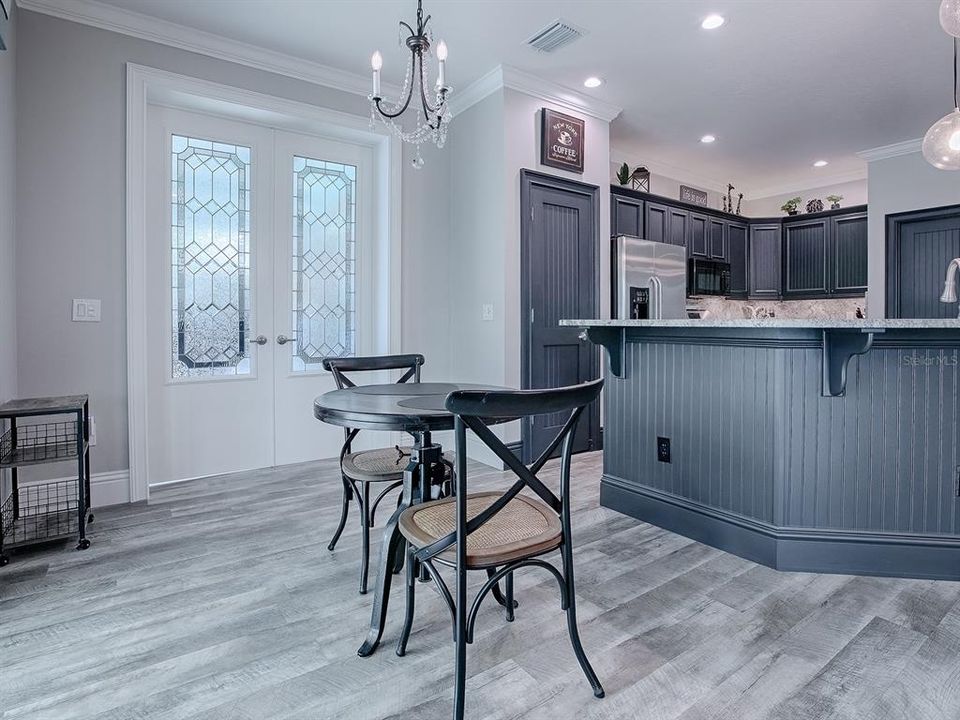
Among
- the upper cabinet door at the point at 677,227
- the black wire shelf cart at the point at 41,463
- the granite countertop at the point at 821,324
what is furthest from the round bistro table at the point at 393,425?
the upper cabinet door at the point at 677,227

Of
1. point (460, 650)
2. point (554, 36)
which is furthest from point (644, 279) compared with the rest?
point (460, 650)

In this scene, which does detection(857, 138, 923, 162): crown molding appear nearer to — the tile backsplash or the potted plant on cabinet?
the potted plant on cabinet

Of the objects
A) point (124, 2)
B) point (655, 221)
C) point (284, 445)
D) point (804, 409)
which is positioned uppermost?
point (124, 2)

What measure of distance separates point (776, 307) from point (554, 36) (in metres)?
4.85

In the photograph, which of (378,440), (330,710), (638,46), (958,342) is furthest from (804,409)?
(378,440)

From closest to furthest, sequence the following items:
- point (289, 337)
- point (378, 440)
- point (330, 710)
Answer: point (330, 710) → point (289, 337) → point (378, 440)

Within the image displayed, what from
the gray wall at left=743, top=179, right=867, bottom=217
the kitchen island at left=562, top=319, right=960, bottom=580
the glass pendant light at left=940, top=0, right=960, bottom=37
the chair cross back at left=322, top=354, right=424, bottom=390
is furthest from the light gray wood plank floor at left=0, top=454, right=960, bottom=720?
the gray wall at left=743, top=179, right=867, bottom=217

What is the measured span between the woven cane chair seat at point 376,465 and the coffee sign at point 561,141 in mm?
2655

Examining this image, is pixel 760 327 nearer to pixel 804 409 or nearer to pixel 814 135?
pixel 804 409

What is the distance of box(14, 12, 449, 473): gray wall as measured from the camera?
285 centimetres

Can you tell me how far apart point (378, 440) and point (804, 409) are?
9.89 ft

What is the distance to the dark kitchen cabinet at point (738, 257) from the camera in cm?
621

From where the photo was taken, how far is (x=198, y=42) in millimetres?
3283

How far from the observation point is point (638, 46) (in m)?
3.41
